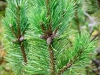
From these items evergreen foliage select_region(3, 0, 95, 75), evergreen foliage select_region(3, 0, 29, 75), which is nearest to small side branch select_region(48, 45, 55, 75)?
evergreen foliage select_region(3, 0, 95, 75)

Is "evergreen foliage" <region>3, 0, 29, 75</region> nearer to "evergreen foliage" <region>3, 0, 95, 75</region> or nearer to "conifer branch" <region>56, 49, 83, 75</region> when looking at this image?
"evergreen foliage" <region>3, 0, 95, 75</region>

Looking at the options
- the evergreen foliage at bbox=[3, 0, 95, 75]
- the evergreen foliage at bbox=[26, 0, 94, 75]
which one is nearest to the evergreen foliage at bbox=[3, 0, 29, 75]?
the evergreen foliage at bbox=[3, 0, 95, 75]

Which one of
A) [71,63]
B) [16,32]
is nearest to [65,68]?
[71,63]

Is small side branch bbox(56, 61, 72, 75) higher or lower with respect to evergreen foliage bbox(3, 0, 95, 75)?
lower

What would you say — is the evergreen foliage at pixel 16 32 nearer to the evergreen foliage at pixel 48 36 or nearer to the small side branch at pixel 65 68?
the evergreen foliage at pixel 48 36

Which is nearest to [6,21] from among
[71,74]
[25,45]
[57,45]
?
[25,45]

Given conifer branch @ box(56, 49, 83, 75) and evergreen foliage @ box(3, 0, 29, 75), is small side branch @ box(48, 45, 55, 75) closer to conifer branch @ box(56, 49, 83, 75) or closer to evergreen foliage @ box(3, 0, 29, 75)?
conifer branch @ box(56, 49, 83, 75)

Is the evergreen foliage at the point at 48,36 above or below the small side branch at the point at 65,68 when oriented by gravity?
above

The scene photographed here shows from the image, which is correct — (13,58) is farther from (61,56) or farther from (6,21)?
(61,56)

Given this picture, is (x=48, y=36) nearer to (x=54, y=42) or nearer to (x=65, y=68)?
(x=54, y=42)

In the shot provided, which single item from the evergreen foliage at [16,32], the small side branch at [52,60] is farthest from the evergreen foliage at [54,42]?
the evergreen foliage at [16,32]

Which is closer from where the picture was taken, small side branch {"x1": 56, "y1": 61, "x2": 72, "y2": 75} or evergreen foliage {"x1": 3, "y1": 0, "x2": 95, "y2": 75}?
evergreen foliage {"x1": 3, "y1": 0, "x2": 95, "y2": 75}
